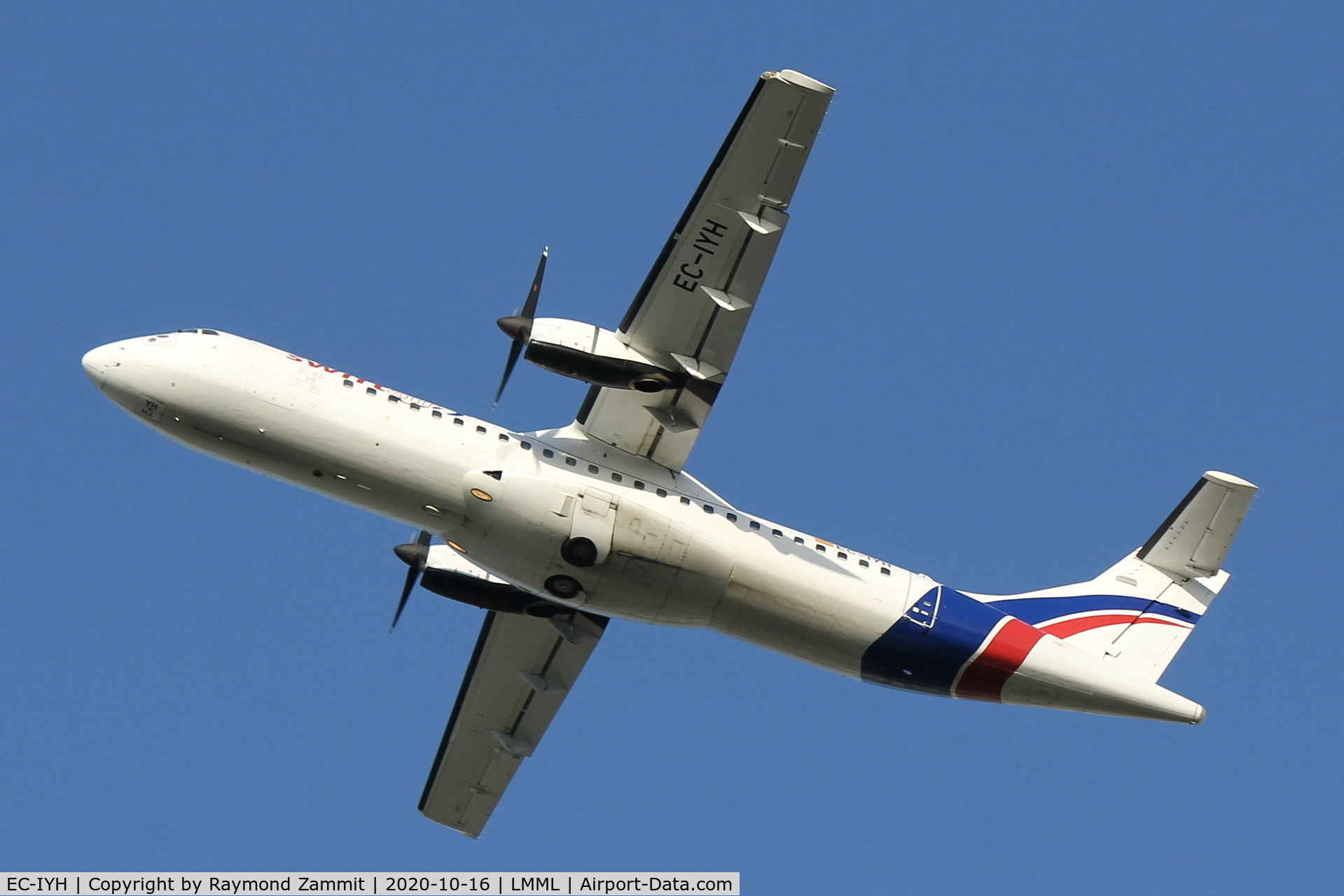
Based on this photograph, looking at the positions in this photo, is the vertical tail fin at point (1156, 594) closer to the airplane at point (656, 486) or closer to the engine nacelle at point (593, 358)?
the airplane at point (656, 486)

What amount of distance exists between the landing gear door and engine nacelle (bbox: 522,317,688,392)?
201 centimetres

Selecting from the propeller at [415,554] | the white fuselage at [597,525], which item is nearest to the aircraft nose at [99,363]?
the white fuselage at [597,525]

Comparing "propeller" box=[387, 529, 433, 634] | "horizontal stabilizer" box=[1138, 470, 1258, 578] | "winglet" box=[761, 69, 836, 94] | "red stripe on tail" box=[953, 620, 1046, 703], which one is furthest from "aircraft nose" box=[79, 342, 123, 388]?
"horizontal stabilizer" box=[1138, 470, 1258, 578]

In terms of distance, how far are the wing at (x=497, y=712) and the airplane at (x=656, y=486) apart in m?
1.54

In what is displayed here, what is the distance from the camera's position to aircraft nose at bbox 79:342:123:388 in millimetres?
23844

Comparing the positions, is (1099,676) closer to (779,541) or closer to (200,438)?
(779,541)

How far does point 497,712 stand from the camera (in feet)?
97.5

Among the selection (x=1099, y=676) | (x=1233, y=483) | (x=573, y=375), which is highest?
(x=1233, y=483)

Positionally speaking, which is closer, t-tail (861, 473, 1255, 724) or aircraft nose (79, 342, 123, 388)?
aircraft nose (79, 342, 123, 388)

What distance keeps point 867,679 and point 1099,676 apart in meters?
4.20

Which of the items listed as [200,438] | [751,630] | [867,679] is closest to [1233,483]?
[867,679]

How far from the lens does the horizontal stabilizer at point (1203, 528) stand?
90.6 feet

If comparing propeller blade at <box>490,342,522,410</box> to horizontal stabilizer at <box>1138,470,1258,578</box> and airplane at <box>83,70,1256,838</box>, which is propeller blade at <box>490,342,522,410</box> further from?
horizontal stabilizer at <box>1138,470,1258,578</box>

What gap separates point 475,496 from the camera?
23734mm
